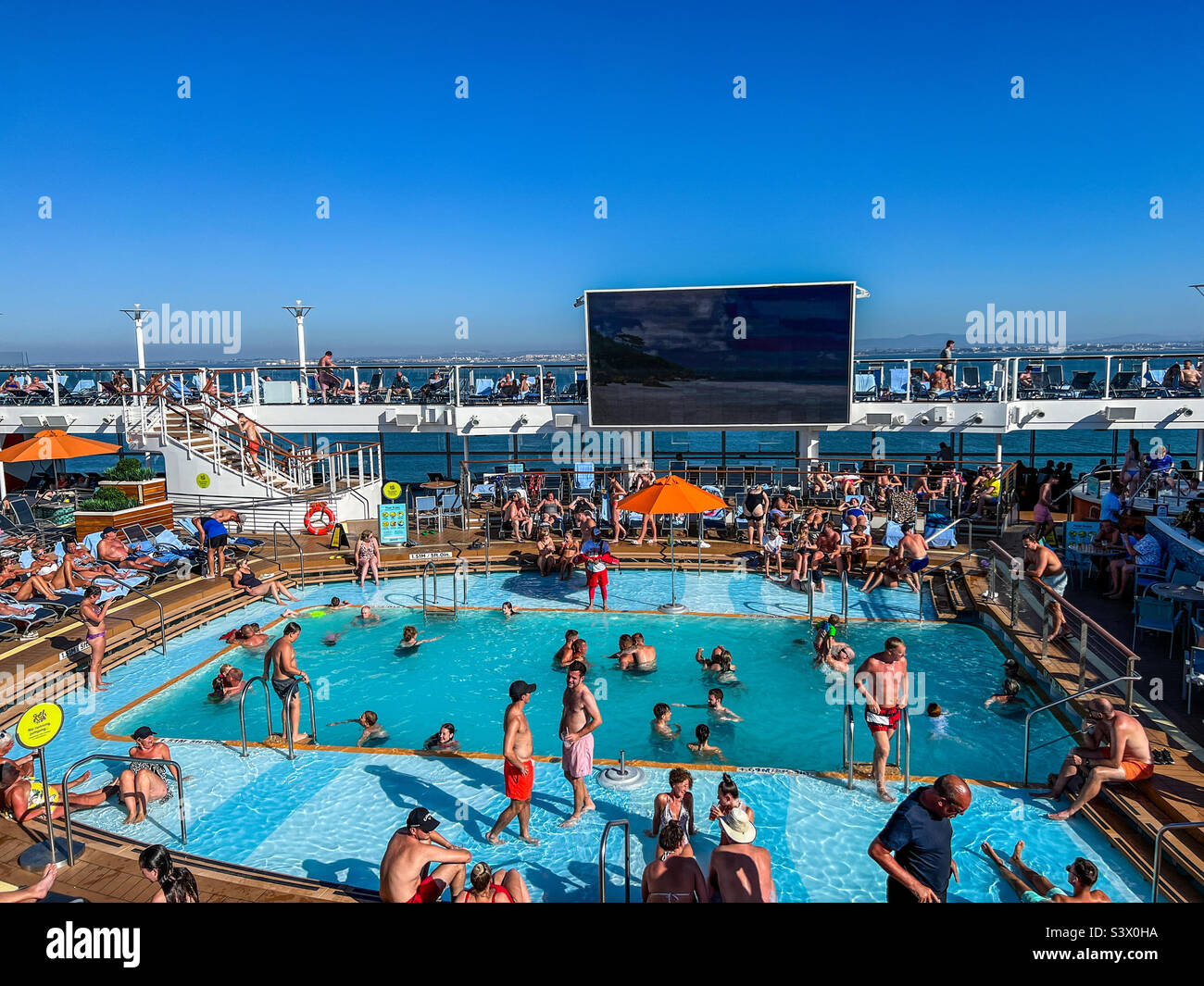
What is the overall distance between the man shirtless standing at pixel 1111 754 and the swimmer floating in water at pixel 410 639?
325 inches

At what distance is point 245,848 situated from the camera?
666cm

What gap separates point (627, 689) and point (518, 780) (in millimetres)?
4089

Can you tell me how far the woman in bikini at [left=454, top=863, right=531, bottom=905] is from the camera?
15.8 feet

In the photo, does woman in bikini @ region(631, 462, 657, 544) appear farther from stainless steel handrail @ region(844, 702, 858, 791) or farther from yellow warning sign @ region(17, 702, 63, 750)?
yellow warning sign @ region(17, 702, 63, 750)

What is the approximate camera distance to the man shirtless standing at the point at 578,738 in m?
6.91

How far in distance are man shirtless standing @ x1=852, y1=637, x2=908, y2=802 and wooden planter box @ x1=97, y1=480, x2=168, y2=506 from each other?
47.6ft

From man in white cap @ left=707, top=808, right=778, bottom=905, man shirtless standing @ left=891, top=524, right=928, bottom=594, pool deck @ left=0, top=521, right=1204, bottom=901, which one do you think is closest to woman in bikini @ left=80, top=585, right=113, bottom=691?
pool deck @ left=0, top=521, right=1204, bottom=901

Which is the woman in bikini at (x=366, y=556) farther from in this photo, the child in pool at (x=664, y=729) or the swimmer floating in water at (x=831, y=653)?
the swimmer floating in water at (x=831, y=653)

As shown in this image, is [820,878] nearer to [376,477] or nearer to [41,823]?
[41,823]

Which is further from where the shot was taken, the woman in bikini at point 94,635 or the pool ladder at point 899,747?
the woman in bikini at point 94,635

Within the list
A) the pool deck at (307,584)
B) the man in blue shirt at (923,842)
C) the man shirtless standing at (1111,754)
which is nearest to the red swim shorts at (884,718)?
the man shirtless standing at (1111,754)
